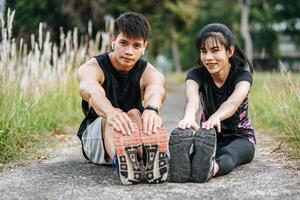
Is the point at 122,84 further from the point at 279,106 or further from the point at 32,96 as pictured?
the point at 32,96

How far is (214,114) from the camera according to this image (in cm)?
274

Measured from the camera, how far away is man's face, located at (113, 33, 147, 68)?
2.76 metres

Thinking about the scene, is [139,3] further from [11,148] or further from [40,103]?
[11,148]

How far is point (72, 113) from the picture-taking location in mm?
5355

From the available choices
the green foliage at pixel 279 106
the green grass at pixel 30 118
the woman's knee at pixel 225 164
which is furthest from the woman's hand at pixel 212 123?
the green grass at pixel 30 118

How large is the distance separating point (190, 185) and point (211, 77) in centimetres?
83

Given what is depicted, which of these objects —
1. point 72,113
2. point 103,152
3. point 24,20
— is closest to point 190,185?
point 103,152

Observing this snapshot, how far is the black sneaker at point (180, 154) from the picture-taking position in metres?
2.51

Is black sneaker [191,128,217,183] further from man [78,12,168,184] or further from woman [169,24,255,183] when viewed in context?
man [78,12,168,184]

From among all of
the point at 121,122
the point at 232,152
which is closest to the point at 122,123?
the point at 121,122

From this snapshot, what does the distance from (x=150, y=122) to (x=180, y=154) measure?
23 cm

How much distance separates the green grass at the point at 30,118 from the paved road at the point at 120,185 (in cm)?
28

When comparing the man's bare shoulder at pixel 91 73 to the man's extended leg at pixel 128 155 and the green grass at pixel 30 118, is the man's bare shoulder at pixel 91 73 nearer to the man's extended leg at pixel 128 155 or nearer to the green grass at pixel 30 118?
the man's extended leg at pixel 128 155

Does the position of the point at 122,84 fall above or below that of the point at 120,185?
above
